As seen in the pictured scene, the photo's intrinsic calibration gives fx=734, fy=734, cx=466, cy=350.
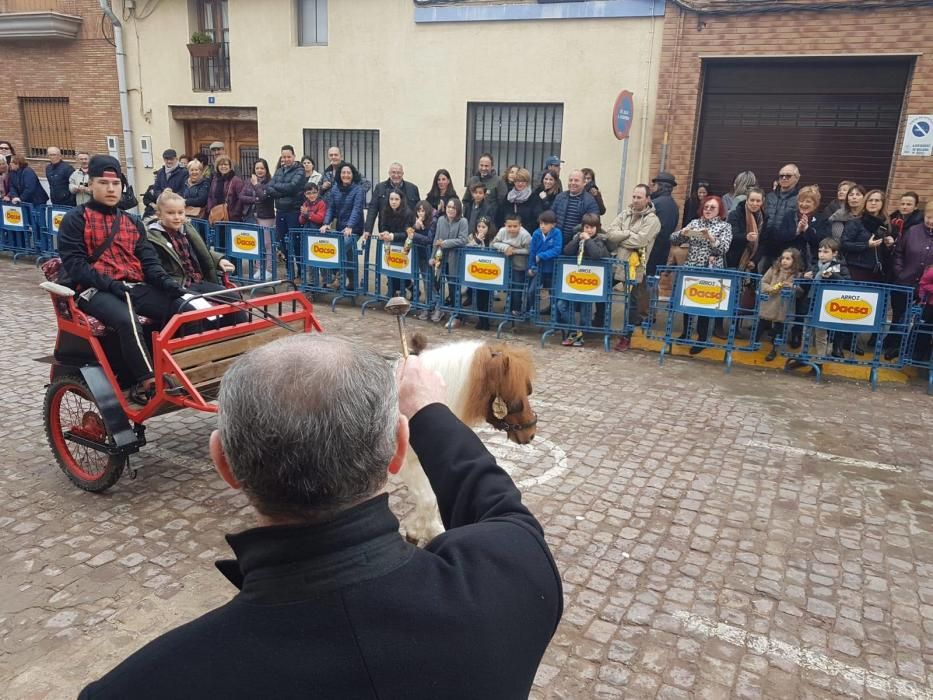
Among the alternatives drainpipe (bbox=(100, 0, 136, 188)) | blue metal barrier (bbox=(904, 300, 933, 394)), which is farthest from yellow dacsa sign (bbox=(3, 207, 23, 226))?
blue metal barrier (bbox=(904, 300, 933, 394))

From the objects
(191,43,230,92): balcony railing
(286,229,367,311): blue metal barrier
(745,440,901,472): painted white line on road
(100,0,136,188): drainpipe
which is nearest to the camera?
(745,440,901,472): painted white line on road

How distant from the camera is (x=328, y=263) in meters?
11.8

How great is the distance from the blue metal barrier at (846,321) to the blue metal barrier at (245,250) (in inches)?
321

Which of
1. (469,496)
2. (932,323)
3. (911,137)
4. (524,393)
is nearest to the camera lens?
(469,496)

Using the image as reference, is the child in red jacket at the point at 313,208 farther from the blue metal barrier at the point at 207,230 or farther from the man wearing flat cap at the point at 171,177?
the man wearing flat cap at the point at 171,177

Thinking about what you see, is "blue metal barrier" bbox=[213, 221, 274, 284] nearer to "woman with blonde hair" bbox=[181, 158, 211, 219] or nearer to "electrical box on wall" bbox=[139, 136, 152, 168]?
"woman with blonde hair" bbox=[181, 158, 211, 219]

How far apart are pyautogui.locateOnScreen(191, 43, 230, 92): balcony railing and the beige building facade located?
1.3 inches

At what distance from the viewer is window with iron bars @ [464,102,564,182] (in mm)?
13625

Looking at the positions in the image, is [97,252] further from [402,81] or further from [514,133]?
[402,81]

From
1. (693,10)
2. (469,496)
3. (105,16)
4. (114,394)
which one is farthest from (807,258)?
(105,16)

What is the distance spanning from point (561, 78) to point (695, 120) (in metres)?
2.52

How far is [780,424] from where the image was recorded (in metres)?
7.22

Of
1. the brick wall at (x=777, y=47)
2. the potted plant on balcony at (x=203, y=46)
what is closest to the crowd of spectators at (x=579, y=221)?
the brick wall at (x=777, y=47)

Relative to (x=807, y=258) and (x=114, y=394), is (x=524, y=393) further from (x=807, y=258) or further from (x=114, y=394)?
(x=807, y=258)
